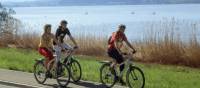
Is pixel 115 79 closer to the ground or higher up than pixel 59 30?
closer to the ground

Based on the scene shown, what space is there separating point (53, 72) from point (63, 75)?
0.41 meters

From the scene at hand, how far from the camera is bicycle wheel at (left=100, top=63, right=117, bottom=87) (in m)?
13.3

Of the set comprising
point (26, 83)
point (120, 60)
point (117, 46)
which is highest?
point (117, 46)

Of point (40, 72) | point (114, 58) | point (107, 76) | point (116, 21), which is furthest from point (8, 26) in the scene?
point (116, 21)

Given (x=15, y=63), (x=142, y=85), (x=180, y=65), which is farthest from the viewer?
(x=180, y=65)

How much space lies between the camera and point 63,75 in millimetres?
13445

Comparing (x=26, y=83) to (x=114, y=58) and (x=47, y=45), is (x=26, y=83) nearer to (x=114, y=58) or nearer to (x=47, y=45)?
(x=47, y=45)

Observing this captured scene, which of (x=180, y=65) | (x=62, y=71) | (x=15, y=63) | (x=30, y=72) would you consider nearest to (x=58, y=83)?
(x=62, y=71)

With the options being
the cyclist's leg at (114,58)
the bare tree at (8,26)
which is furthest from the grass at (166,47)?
the cyclist's leg at (114,58)

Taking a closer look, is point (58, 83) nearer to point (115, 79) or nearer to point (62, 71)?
point (62, 71)

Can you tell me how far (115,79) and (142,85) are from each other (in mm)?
852

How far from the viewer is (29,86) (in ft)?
43.4

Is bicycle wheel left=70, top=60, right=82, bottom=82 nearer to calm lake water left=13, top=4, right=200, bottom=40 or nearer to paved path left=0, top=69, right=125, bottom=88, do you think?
paved path left=0, top=69, right=125, bottom=88

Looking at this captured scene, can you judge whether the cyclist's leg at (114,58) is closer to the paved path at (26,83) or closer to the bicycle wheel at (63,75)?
the paved path at (26,83)
